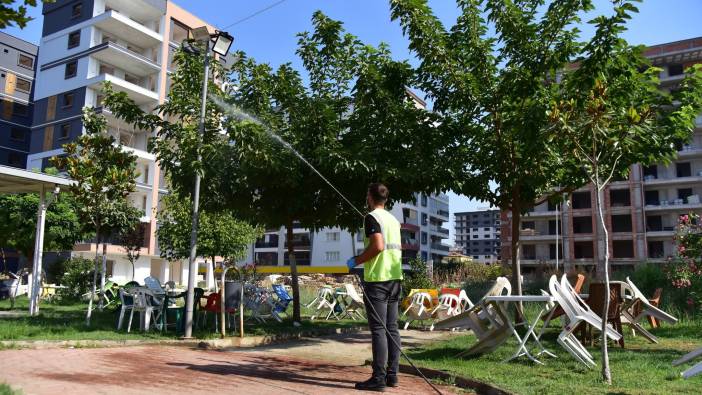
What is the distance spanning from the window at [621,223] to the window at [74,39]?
54138 mm

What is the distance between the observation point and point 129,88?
41.8 metres

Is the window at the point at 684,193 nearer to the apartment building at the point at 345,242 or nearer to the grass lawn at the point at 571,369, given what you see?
the apartment building at the point at 345,242

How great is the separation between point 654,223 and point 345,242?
35.4m

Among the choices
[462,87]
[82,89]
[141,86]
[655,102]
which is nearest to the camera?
[655,102]

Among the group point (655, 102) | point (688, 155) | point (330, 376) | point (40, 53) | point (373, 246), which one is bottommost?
point (330, 376)

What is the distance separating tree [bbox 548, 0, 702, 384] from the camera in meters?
5.76

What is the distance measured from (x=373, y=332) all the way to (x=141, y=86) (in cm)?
4547

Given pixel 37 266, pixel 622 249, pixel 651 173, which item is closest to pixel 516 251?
pixel 37 266

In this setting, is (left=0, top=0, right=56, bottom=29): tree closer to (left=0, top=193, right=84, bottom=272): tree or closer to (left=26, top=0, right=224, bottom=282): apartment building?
(left=0, top=193, right=84, bottom=272): tree

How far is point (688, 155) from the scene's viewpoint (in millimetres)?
56750

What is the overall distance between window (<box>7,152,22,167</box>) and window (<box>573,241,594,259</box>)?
57.2 metres

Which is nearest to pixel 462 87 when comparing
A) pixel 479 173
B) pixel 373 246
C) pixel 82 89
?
pixel 479 173

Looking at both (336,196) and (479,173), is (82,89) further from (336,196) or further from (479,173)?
(479,173)

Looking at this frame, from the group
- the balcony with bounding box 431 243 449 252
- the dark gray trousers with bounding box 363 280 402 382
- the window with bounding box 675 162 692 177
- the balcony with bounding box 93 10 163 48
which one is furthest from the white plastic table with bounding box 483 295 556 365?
the balcony with bounding box 431 243 449 252
